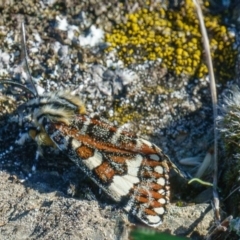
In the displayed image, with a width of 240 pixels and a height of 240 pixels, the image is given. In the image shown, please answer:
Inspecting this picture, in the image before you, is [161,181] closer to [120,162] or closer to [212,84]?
[120,162]

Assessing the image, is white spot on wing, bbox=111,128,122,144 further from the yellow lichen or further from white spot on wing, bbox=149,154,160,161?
the yellow lichen

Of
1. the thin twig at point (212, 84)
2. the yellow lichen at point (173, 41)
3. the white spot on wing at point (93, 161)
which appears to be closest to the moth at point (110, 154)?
the white spot on wing at point (93, 161)

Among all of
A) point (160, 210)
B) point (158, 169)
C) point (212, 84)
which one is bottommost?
point (160, 210)

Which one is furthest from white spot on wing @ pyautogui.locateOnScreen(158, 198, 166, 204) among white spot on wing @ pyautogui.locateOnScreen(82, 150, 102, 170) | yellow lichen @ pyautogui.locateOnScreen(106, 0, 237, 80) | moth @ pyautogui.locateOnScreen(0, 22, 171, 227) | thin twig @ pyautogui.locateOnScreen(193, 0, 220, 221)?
yellow lichen @ pyautogui.locateOnScreen(106, 0, 237, 80)

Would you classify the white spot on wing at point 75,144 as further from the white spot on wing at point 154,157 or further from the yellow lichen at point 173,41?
the yellow lichen at point 173,41

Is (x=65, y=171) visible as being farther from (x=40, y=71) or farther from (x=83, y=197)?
(x=40, y=71)

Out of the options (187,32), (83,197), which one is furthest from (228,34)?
(83,197)

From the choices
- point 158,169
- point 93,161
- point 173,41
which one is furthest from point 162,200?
point 173,41

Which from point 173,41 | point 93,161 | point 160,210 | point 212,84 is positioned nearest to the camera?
point 160,210
